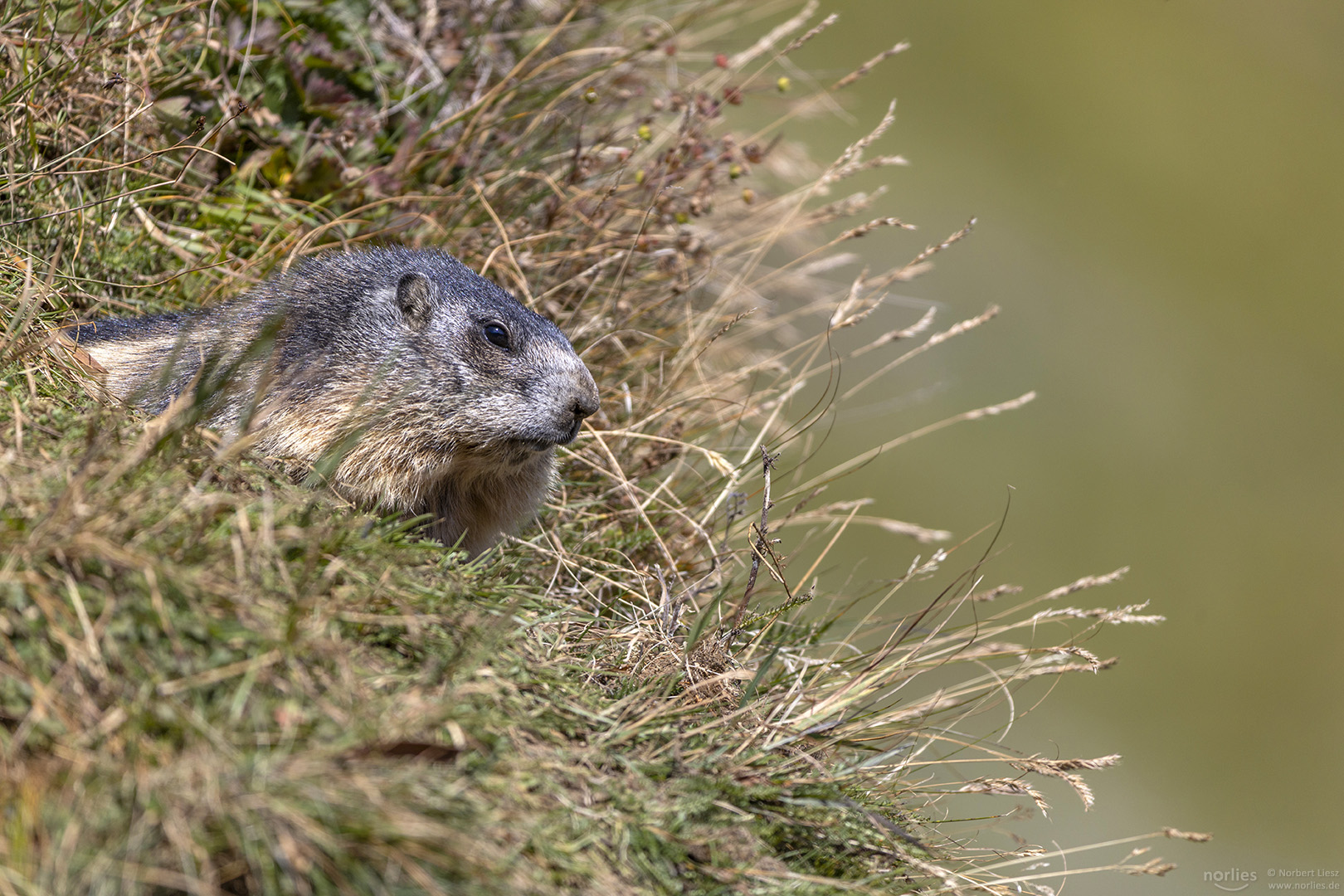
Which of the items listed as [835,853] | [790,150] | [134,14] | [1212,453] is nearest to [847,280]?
[790,150]

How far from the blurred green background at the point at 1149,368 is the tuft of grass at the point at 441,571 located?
6.42 m

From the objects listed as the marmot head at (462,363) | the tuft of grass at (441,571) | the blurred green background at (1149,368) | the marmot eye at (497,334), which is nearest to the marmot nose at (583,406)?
the marmot head at (462,363)

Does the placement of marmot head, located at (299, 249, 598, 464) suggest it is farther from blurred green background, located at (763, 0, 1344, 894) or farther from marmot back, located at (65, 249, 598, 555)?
blurred green background, located at (763, 0, 1344, 894)

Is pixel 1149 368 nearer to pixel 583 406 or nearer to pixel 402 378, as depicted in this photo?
pixel 583 406

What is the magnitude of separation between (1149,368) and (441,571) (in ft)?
50.4

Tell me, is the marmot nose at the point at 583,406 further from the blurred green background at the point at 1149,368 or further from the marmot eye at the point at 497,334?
the blurred green background at the point at 1149,368

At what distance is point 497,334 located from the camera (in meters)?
4.02

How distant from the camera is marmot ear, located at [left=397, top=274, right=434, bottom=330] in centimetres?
399

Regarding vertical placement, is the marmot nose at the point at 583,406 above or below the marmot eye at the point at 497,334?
below

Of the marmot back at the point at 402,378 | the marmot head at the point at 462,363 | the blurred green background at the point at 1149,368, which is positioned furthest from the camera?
the blurred green background at the point at 1149,368

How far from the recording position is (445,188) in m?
5.48

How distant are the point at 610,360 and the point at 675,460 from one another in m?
0.68

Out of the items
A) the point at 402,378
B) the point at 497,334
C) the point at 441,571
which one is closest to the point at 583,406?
the point at 497,334

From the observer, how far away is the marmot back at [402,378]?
3721mm
